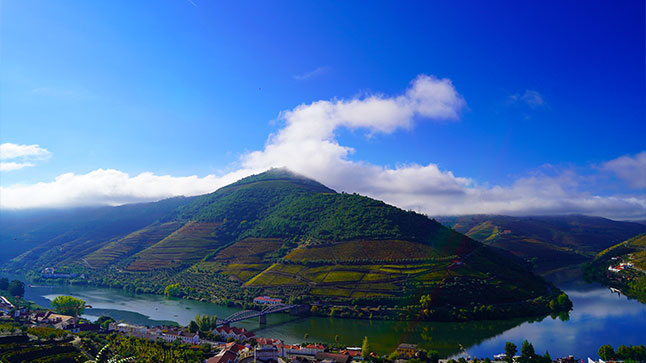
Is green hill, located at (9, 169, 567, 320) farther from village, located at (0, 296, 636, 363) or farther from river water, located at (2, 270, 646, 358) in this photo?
village, located at (0, 296, 636, 363)

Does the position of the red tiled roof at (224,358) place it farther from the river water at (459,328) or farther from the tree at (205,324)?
the tree at (205,324)

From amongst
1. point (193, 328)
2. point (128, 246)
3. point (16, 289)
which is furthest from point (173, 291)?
point (128, 246)

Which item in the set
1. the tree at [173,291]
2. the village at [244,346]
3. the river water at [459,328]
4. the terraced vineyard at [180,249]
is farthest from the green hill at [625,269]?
the terraced vineyard at [180,249]

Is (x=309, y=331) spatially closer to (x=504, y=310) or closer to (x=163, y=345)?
(x=163, y=345)

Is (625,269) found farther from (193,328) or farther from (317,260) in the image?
(193,328)

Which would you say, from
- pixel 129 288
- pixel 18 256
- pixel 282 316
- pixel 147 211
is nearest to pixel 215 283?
pixel 129 288
